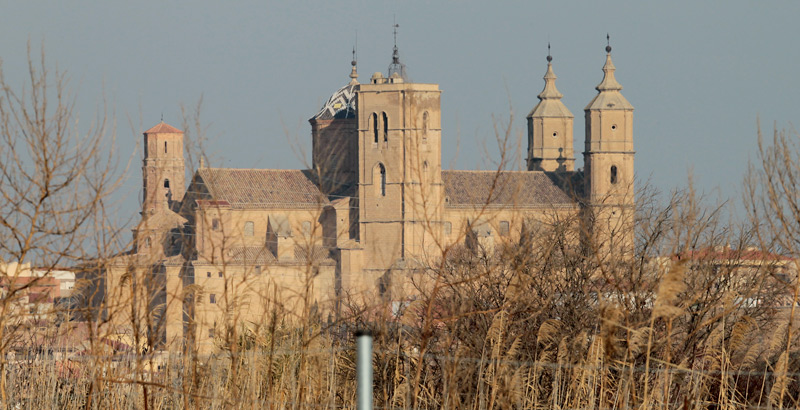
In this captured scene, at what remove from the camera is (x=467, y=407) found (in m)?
7.70

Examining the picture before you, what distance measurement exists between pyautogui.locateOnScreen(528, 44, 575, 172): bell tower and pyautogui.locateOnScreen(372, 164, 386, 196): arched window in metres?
15.3

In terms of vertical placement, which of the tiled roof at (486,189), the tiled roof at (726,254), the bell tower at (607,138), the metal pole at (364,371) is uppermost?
the bell tower at (607,138)

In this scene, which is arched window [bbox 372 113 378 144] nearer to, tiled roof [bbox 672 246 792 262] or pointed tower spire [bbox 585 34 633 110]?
pointed tower spire [bbox 585 34 633 110]

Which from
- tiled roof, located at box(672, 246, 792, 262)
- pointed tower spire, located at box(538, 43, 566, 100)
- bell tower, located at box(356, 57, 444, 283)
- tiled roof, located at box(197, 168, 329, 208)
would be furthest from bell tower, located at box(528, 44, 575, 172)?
tiled roof, located at box(672, 246, 792, 262)

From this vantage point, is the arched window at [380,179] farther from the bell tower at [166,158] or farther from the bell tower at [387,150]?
the bell tower at [166,158]

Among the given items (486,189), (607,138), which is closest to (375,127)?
(486,189)

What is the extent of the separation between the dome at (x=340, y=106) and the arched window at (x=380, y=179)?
5.31m

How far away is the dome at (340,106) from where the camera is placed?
6322 cm

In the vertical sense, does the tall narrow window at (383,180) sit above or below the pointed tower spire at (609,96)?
below

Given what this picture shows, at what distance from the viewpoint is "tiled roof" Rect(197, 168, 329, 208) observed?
2221 inches

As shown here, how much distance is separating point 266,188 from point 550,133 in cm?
2203

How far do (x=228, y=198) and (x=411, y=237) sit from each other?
8677 mm

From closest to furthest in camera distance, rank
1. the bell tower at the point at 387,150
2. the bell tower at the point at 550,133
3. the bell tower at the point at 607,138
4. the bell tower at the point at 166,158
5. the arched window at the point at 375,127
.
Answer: the bell tower at the point at 387,150 < the arched window at the point at 375,127 < the bell tower at the point at 607,138 < the bell tower at the point at 166,158 < the bell tower at the point at 550,133

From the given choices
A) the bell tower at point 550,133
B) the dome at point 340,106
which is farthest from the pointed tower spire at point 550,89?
the dome at point 340,106
